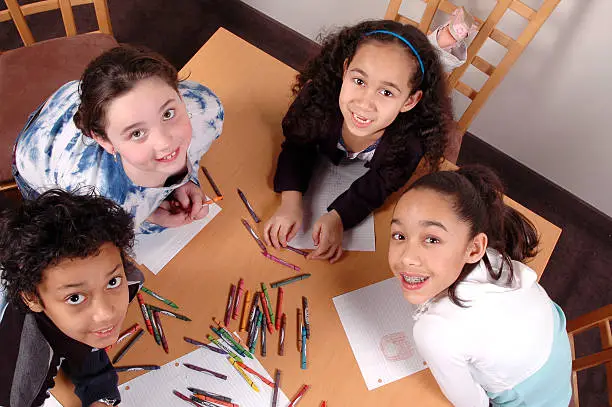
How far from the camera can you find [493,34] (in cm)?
167

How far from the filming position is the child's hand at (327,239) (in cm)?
137

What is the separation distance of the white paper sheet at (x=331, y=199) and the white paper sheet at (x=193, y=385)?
35cm

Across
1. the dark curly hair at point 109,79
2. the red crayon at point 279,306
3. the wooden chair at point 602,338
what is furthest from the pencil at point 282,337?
the wooden chair at point 602,338

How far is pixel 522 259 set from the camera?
4.42ft

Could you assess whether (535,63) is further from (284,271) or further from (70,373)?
(70,373)

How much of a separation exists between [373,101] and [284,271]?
474 mm

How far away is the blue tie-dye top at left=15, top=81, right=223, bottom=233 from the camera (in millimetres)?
1257

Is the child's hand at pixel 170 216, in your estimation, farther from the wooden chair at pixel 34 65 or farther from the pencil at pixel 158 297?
the wooden chair at pixel 34 65

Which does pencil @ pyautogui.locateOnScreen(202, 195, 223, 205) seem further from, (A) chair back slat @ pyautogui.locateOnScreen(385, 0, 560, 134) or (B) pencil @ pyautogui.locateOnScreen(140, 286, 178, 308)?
(A) chair back slat @ pyautogui.locateOnScreen(385, 0, 560, 134)

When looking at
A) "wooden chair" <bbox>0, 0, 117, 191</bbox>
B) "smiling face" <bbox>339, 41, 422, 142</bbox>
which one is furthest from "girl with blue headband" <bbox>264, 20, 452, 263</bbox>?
"wooden chair" <bbox>0, 0, 117, 191</bbox>

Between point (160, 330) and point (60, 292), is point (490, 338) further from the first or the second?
point (60, 292)

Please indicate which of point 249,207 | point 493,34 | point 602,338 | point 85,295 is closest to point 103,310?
point 85,295

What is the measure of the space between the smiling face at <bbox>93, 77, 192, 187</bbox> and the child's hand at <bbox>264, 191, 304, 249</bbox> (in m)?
0.31

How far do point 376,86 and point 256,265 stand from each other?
0.53 metres
